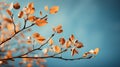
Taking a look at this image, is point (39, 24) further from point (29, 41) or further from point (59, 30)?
point (29, 41)

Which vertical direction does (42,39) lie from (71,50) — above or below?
above

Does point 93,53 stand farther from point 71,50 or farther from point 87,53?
point 71,50

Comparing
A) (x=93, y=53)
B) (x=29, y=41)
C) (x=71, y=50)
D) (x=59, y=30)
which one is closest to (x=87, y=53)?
(x=93, y=53)

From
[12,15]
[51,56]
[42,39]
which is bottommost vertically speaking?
[51,56]

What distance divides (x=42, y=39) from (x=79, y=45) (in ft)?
2.25

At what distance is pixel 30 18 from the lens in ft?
10.9

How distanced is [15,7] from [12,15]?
0.17 m

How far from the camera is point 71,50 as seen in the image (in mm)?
3596

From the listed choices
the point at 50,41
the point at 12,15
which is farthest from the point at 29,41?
the point at 12,15

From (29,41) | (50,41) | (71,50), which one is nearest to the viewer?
(71,50)

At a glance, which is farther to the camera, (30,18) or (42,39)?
(42,39)

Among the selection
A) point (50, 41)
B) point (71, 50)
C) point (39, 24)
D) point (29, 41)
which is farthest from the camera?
point (29, 41)

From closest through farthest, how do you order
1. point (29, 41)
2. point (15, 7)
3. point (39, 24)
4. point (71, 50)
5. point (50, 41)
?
1. point (15, 7)
2. point (39, 24)
3. point (71, 50)
4. point (50, 41)
5. point (29, 41)

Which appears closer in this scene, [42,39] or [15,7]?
[15,7]
